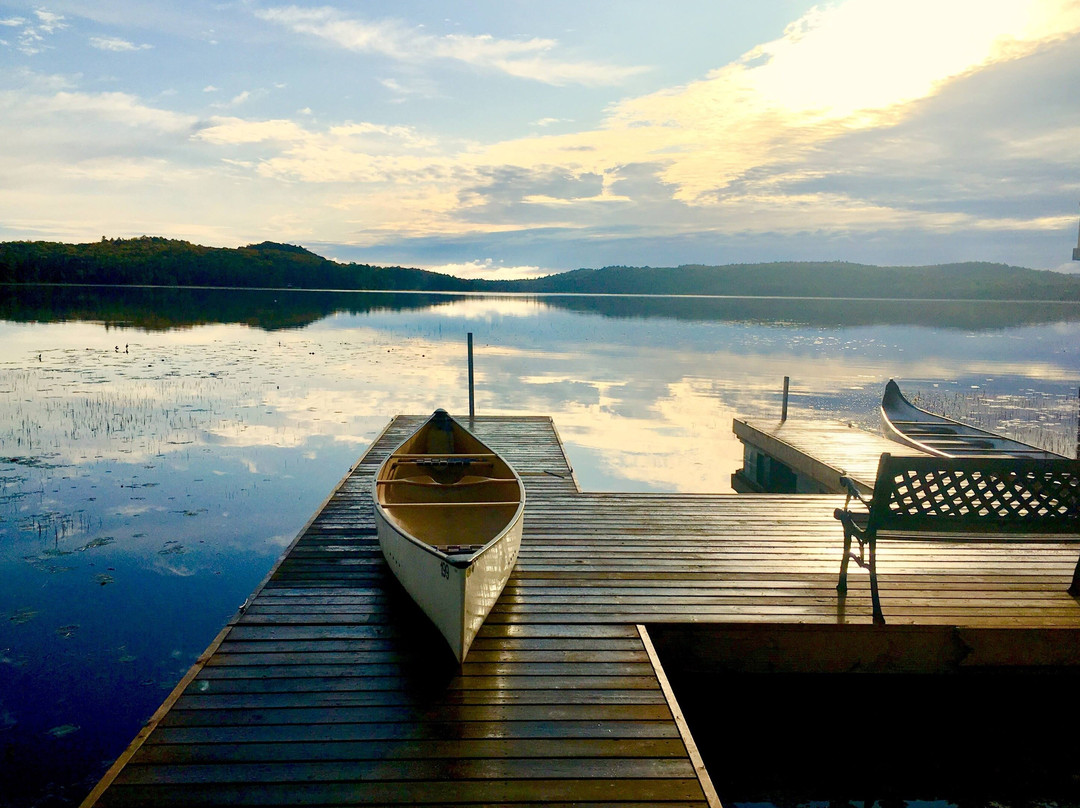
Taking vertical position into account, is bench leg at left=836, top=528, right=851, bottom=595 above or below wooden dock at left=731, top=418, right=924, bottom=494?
above

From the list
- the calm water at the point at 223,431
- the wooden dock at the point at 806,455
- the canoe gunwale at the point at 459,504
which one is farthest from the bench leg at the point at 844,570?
the calm water at the point at 223,431

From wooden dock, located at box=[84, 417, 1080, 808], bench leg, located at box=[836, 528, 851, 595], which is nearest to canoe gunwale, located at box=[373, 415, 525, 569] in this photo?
wooden dock, located at box=[84, 417, 1080, 808]

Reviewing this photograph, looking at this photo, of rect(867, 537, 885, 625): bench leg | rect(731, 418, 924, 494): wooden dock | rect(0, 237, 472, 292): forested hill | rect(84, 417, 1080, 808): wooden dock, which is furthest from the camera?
rect(0, 237, 472, 292): forested hill

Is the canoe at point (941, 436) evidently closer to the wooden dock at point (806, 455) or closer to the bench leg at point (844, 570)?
the wooden dock at point (806, 455)

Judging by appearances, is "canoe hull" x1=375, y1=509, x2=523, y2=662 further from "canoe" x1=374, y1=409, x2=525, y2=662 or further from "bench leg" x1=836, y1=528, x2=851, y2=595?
"bench leg" x1=836, y1=528, x2=851, y2=595

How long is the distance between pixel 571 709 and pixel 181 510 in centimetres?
782

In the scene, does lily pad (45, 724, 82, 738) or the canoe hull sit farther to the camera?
lily pad (45, 724, 82, 738)

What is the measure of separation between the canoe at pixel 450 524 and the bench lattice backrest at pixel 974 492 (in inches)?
103

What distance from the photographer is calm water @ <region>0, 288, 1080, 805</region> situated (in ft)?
19.0

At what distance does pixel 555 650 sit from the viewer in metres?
4.18

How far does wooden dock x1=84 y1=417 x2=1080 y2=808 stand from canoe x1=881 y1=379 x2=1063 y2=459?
4.08 metres

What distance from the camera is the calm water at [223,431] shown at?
5.78 m

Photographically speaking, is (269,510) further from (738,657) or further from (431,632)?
(738,657)

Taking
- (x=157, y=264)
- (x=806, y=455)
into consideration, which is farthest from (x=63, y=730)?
(x=157, y=264)
